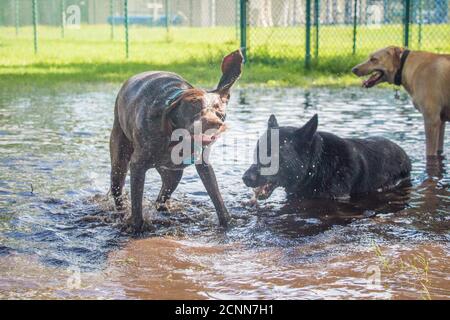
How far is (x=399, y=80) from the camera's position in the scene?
9.05 m

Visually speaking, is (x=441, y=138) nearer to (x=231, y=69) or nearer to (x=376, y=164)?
(x=376, y=164)

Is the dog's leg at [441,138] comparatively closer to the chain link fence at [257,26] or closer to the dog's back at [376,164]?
the dog's back at [376,164]

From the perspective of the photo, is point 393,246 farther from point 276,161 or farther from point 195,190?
point 195,190

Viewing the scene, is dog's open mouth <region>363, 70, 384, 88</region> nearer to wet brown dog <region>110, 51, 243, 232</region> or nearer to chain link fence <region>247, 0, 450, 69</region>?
wet brown dog <region>110, 51, 243, 232</region>

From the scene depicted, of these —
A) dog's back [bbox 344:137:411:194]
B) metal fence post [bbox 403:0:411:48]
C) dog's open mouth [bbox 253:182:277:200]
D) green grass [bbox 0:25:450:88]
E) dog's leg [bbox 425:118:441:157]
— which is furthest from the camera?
green grass [bbox 0:25:450:88]

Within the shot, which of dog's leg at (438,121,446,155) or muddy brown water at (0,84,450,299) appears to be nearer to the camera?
muddy brown water at (0,84,450,299)

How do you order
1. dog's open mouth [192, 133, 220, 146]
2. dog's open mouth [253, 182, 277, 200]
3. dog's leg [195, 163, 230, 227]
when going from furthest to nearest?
dog's open mouth [253, 182, 277, 200] → dog's leg [195, 163, 230, 227] → dog's open mouth [192, 133, 220, 146]

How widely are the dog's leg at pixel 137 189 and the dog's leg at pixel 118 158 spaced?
73 centimetres

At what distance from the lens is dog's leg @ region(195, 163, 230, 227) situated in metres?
5.57

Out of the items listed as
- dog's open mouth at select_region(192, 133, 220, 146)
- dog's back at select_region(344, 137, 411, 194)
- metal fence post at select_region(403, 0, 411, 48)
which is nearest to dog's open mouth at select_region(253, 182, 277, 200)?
dog's back at select_region(344, 137, 411, 194)

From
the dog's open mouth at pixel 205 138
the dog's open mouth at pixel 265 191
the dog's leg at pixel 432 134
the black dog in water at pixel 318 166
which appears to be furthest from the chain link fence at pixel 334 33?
the dog's open mouth at pixel 205 138

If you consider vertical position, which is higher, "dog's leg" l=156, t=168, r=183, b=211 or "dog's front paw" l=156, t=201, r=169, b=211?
"dog's leg" l=156, t=168, r=183, b=211

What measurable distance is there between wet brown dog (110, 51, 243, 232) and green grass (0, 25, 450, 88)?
8.75m
